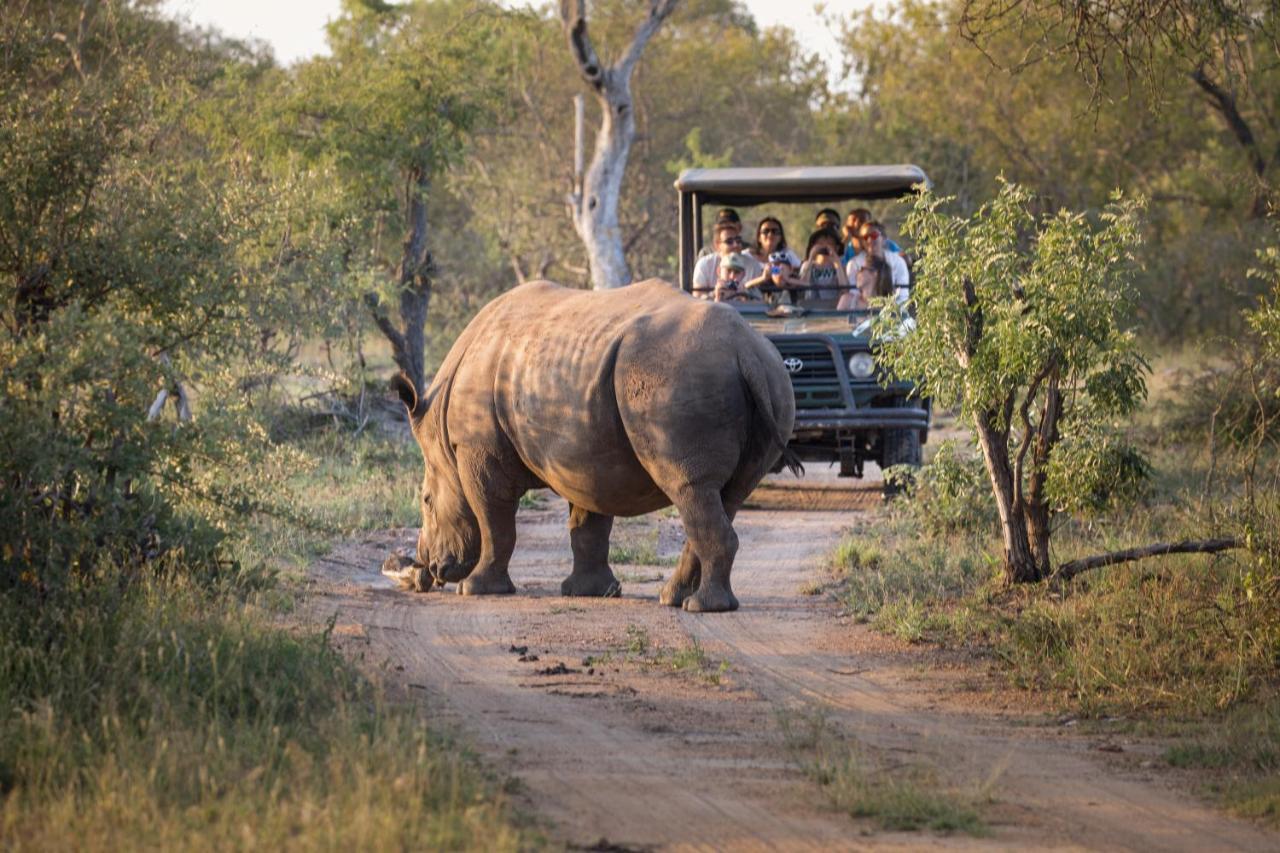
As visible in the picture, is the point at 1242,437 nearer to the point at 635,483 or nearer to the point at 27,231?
the point at 635,483

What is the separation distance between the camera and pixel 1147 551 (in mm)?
8383

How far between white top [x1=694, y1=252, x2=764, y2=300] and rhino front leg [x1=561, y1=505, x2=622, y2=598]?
4.99 m

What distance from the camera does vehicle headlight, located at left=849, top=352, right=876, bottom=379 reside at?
1385 cm

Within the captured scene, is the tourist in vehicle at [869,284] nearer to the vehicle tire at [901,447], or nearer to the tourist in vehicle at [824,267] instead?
the tourist in vehicle at [824,267]

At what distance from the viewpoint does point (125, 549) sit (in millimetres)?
8031

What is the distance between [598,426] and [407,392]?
151 cm

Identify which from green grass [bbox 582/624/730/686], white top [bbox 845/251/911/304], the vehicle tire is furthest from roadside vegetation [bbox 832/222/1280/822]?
white top [bbox 845/251/911/304]

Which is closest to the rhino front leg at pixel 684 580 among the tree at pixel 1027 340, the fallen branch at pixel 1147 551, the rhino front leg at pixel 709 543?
the rhino front leg at pixel 709 543

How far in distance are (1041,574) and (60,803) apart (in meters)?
5.68

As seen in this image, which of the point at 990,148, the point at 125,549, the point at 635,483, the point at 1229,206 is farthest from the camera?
the point at 990,148

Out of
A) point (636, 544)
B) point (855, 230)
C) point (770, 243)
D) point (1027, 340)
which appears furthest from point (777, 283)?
point (1027, 340)

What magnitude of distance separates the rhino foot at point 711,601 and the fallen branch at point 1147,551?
176 cm

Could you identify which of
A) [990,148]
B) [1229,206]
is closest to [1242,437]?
[1229,206]

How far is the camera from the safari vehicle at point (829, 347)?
13789mm
